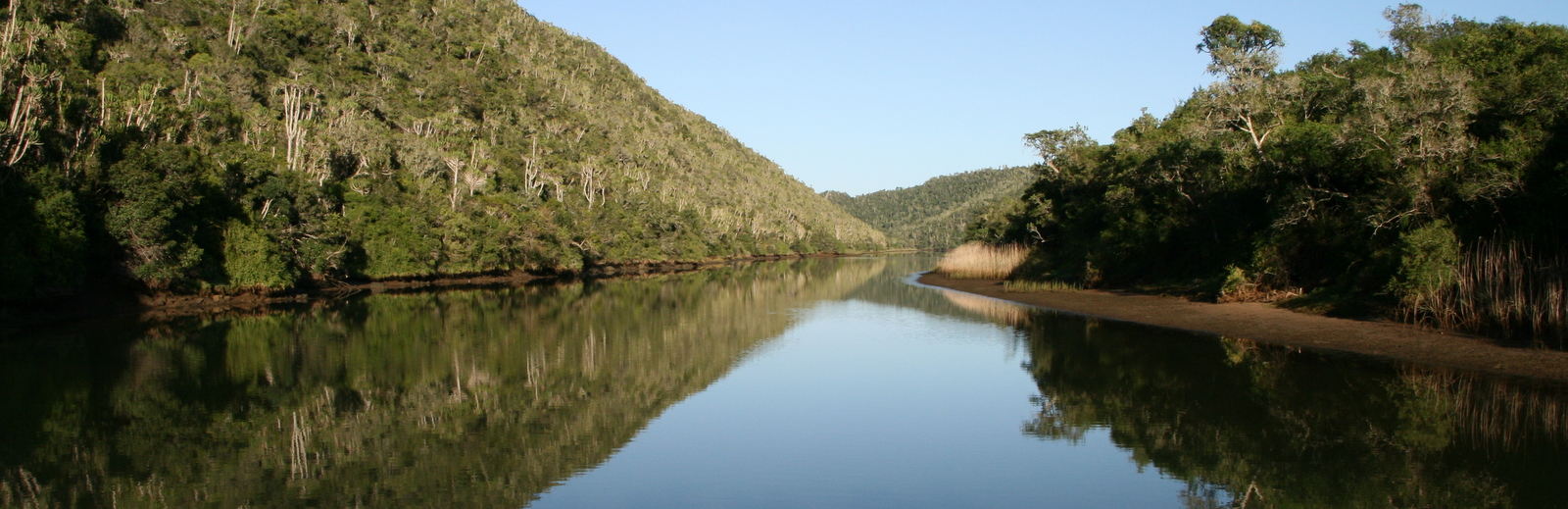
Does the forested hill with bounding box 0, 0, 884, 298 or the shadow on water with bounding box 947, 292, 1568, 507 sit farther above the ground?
the forested hill with bounding box 0, 0, 884, 298

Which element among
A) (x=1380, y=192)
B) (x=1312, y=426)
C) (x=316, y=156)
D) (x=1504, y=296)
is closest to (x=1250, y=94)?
(x=1380, y=192)

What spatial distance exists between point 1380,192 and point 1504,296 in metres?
5.24

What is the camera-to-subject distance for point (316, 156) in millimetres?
51062

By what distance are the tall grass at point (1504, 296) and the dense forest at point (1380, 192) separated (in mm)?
37

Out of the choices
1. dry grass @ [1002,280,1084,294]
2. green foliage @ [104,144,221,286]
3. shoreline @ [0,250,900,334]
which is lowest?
shoreline @ [0,250,900,334]

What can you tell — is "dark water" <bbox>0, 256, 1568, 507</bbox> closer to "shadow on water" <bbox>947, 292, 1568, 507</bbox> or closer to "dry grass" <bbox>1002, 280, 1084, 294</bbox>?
"shadow on water" <bbox>947, 292, 1568, 507</bbox>

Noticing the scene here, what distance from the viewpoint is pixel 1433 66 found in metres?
22.8

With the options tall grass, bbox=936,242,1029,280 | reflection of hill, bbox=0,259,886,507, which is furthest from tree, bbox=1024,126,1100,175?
reflection of hill, bbox=0,259,886,507

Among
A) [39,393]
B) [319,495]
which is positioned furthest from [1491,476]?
[39,393]

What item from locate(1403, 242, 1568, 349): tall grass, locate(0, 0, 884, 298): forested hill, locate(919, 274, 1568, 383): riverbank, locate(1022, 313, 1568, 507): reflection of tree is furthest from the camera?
locate(0, 0, 884, 298): forested hill

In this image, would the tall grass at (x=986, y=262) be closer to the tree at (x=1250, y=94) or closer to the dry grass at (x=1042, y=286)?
the dry grass at (x=1042, y=286)

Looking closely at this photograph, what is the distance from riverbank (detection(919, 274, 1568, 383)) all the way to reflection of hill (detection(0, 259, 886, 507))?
1156 cm

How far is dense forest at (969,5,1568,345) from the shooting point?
61.8 ft

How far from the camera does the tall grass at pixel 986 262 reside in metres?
54.5
